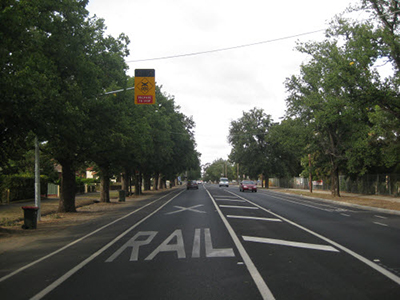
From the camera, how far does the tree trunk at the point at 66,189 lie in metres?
21.6

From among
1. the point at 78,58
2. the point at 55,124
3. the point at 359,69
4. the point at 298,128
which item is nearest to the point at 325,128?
the point at 298,128

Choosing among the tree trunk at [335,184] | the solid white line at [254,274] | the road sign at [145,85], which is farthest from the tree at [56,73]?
the tree trunk at [335,184]

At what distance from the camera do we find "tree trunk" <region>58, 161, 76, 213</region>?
21594mm

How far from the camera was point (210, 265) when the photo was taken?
735cm

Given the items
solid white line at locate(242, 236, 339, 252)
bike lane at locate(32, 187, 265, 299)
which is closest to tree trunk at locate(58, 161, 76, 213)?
bike lane at locate(32, 187, 265, 299)

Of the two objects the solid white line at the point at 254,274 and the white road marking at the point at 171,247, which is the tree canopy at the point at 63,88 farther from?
the solid white line at the point at 254,274

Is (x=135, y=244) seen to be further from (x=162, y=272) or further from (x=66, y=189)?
(x=66, y=189)

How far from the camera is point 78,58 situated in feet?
56.8

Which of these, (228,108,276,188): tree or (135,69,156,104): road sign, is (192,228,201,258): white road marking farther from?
(228,108,276,188): tree

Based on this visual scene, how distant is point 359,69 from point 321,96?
11.3 meters

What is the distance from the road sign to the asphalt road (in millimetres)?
4720

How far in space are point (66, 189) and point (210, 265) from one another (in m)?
16.5

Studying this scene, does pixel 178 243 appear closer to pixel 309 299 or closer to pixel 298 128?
pixel 309 299

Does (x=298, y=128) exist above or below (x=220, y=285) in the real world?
above
